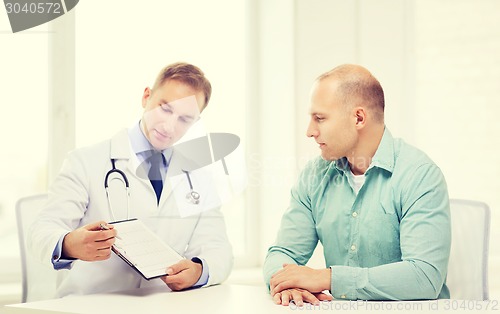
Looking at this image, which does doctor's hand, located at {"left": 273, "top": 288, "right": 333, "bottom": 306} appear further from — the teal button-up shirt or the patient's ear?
the patient's ear

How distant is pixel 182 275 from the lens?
188 cm

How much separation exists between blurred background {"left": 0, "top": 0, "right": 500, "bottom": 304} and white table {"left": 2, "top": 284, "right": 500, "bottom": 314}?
1.23 m

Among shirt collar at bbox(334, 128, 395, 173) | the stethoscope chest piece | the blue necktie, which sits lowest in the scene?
the stethoscope chest piece

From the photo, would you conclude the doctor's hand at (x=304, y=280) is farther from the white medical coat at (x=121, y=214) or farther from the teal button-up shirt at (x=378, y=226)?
the white medical coat at (x=121, y=214)

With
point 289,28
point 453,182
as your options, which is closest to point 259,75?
point 289,28

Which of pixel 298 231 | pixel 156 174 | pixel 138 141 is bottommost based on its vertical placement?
pixel 298 231

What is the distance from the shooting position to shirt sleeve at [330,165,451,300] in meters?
1.65

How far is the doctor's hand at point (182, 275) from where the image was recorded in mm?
1855

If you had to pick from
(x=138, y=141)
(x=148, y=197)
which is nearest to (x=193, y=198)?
(x=148, y=197)

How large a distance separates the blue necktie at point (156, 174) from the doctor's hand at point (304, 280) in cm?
56

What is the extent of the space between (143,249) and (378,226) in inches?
24.4

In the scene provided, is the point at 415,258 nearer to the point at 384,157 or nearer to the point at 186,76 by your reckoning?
the point at 384,157

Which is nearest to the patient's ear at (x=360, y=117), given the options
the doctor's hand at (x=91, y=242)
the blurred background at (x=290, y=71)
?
the doctor's hand at (x=91, y=242)

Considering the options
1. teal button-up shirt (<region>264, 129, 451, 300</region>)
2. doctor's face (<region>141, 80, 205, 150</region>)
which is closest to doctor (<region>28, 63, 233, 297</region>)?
doctor's face (<region>141, 80, 205, 150</region>)
